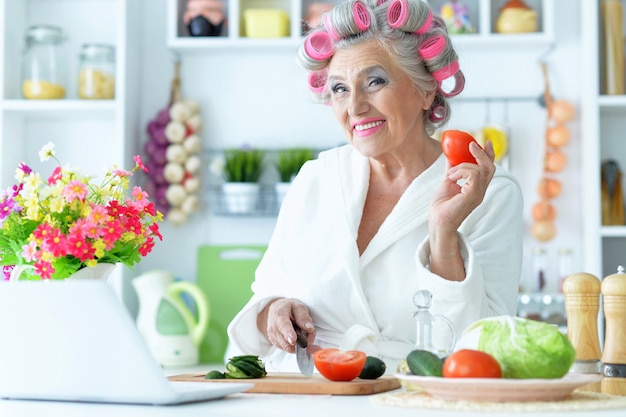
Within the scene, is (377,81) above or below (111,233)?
above

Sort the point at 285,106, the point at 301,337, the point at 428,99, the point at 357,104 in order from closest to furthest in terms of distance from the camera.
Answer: the point at 301,337 → the point at 357,104 → the point at 428,99 → the point at 285,106

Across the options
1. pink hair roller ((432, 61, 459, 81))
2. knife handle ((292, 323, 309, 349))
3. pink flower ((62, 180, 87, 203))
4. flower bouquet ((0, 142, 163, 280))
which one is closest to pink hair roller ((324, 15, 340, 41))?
pink hair roller ((432, 61, 459, 81))

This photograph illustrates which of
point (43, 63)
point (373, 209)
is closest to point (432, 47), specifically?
point (373, 209)

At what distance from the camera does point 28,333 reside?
1.17m

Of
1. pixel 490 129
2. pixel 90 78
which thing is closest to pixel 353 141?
pixel 490 129

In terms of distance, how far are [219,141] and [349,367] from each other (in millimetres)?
2359

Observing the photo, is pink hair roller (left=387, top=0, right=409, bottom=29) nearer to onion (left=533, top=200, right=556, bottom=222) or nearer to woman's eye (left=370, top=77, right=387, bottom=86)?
woman's eye (left=370, top=77, right=387, bottom=86)

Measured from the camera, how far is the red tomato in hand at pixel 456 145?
165 centimetres

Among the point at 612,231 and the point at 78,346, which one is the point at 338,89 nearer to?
the point at 78,346

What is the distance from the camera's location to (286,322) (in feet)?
5.97

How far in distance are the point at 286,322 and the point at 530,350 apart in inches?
28.9

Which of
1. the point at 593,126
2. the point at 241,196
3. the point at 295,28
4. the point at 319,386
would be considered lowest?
the point at 319,386

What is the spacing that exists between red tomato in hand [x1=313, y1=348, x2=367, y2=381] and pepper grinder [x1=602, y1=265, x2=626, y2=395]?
1.27 ft

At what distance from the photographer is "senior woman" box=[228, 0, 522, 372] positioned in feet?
6.54
